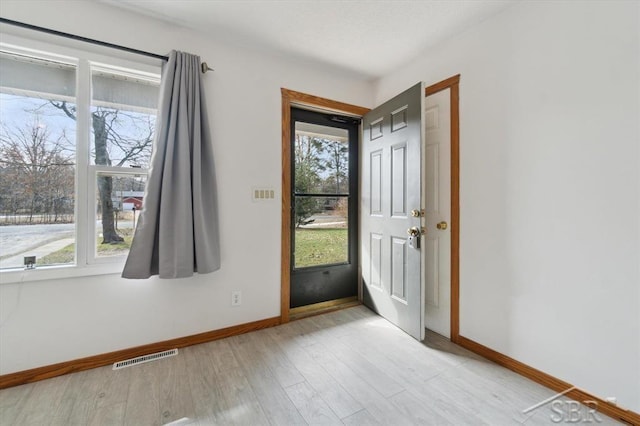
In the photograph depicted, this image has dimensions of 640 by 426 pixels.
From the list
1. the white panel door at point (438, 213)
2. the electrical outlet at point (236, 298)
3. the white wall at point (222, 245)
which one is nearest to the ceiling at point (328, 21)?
the white wall at point (222, 245)

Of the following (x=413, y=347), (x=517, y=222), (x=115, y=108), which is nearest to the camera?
(x=517, y=222)

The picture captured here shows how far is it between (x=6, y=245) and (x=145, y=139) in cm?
103

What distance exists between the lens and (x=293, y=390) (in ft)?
5.26

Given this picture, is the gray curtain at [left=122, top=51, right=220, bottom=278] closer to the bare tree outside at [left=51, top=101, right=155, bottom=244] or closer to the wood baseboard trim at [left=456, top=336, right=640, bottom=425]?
the bare tree outside at [left=51, top=101, right=155, bottom=244]

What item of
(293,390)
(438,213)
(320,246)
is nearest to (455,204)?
(438,213)

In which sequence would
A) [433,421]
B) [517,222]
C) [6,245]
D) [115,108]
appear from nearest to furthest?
[433,421]
[6,245]
[517,222]
[115,108]

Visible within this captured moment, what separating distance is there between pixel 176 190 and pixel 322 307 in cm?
177

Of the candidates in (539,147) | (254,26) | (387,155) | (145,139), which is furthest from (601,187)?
(145,139)

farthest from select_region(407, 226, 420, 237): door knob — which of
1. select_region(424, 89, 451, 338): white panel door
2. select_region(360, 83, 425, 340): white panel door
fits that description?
select_region(424, 89, 451, 338): white panel door

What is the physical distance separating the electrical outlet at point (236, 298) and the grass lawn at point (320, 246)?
0.65m

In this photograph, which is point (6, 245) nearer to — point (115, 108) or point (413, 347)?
point (115, 108)

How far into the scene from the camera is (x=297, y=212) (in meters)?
2.73

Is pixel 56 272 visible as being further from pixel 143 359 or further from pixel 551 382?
pixel 551 382

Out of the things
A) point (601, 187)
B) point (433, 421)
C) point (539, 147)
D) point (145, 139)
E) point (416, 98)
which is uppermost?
point (416, 98)
